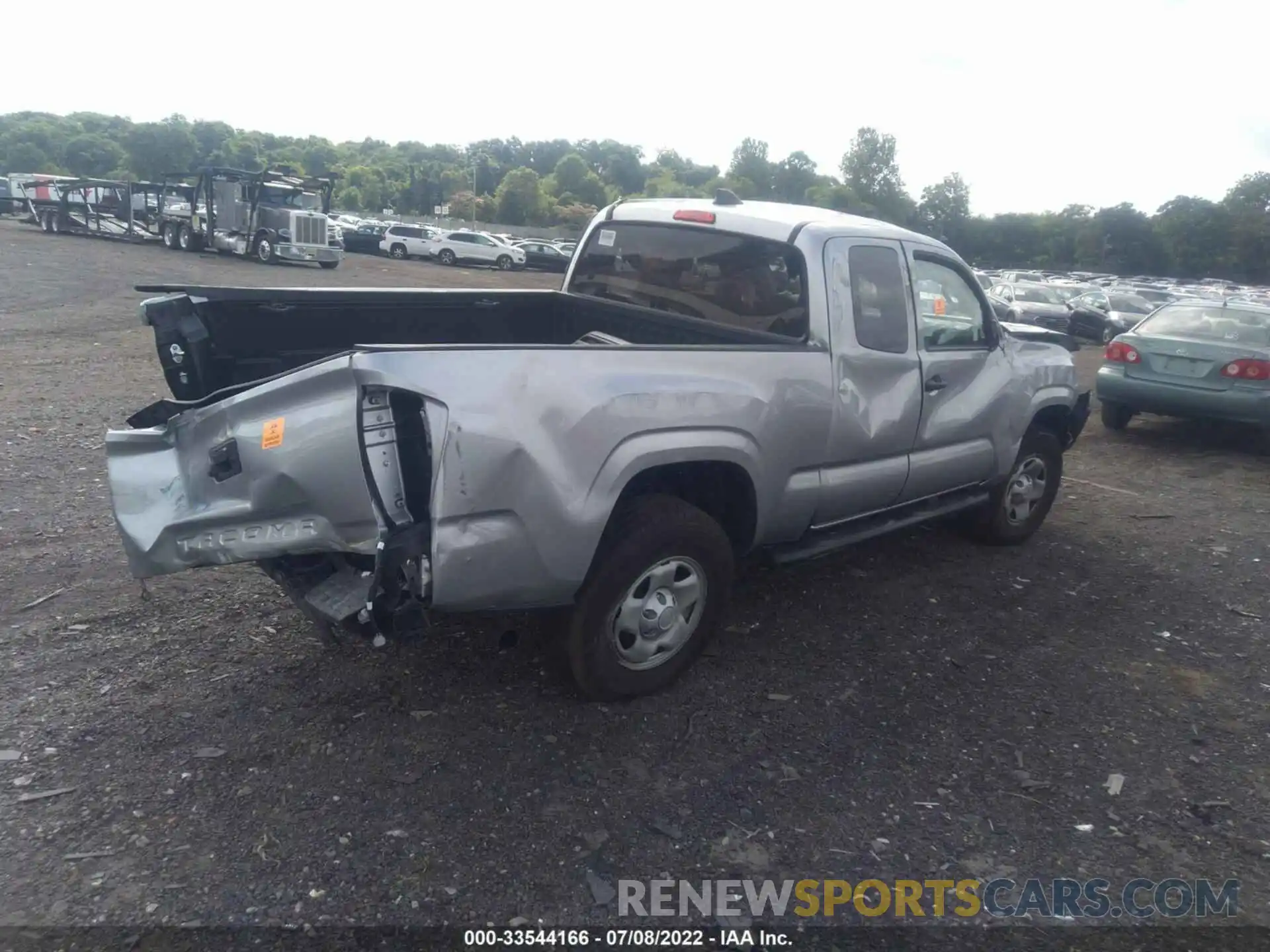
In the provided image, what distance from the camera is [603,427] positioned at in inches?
130

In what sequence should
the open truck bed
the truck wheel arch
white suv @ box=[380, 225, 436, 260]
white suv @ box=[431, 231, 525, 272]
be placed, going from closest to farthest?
1. the truck wheel arch
2. the open truck bed
3. white suv @ box=[431, 231, 525, 272]
4. white suv @ box=[380, 225, 436, 260]

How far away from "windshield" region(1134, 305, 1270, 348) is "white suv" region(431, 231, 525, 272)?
3150 cm

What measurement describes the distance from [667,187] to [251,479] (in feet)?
239

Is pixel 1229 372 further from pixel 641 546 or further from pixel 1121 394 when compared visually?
pixel 641 546

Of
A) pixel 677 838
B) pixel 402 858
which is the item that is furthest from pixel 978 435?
pixel 402 858

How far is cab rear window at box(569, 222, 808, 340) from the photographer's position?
4.46 metres

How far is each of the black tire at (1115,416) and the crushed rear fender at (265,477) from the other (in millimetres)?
9120

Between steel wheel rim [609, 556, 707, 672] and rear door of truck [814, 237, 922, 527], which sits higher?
rear door of truck [814, 237, 922, 527]

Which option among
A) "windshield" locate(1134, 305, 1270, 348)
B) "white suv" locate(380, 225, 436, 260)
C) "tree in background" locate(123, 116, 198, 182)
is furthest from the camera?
"tree in background" locate(123, 116, 198, 182)

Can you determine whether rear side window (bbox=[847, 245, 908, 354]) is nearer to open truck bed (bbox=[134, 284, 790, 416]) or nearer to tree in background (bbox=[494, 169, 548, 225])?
open truck bed (bbox=[134, 284, 790, 416])

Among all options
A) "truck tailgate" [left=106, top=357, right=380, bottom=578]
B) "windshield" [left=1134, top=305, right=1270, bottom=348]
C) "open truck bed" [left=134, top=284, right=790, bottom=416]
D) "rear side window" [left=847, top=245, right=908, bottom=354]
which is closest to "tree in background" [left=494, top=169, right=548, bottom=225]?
"windshield" [left=1134, top=305, right=1270, bottom=348]

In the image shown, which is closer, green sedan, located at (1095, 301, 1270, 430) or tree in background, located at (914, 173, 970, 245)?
green sedan, located at (1095, 301, 1270, 430)

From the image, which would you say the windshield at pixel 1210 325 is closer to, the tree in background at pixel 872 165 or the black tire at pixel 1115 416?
the black tire at pixel 1115 416

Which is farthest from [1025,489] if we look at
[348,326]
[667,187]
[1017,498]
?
[667,187]
